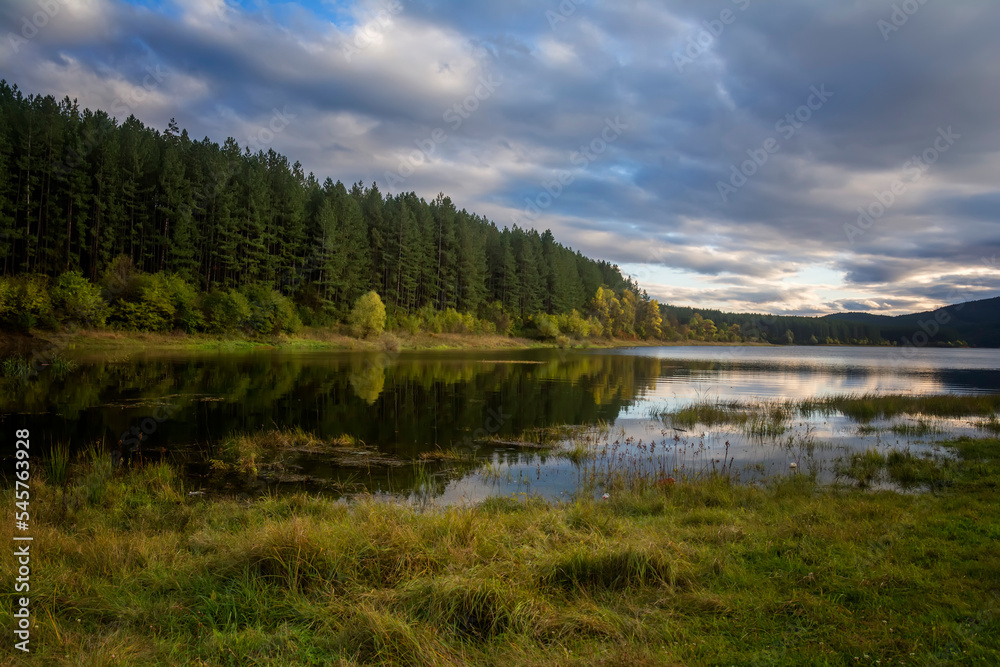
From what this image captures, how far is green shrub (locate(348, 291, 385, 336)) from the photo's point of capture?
65250mm

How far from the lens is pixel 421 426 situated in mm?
18094

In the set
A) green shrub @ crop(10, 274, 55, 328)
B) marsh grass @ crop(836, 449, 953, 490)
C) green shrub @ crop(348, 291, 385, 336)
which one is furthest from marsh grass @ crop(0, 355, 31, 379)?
green shrub @ crop(348, 291, 385, 336)

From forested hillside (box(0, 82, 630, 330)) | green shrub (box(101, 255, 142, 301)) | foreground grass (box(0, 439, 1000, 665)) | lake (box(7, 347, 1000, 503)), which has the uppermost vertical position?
forested hillside (box(0, 82, 630, 330))

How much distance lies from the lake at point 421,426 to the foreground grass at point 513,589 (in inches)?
152

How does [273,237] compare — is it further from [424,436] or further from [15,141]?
[424,436]

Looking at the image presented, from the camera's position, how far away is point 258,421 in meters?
17.6

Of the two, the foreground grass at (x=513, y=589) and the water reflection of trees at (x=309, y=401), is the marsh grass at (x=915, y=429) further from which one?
the foreground grass at (x=513, y=589)

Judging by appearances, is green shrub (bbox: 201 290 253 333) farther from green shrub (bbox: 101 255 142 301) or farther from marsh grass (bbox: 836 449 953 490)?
marsh grass (bbox: 836 449 953 490)

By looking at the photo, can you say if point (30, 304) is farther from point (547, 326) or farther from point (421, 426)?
point (547, 326)

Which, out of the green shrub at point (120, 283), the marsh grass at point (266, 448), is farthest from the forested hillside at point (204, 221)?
the marsh grass at point (266, 448)

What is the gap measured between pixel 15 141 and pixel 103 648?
218ft

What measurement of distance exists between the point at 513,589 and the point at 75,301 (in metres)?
52.8

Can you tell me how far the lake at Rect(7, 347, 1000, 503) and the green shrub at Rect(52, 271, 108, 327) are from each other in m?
15.1

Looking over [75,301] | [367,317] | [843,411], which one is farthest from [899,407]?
[75,301]
